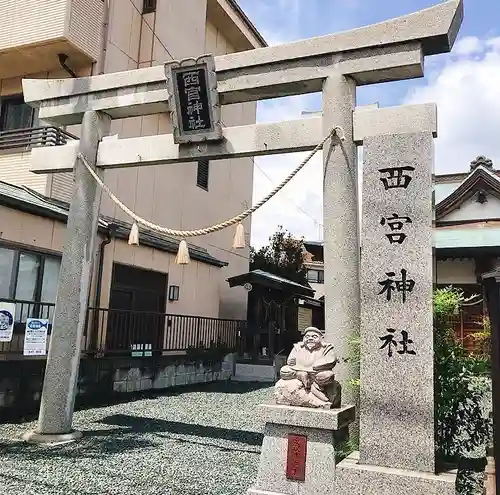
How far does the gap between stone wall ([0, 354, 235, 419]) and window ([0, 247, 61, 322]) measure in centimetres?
144

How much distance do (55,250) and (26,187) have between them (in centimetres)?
232

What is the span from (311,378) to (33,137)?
37.1 ft

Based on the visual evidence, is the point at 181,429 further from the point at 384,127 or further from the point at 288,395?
the point at 384,127

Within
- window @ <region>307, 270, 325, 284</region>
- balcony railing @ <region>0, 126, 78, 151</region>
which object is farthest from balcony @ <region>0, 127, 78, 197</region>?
window @ <region>307, 270, 325, 284</region>

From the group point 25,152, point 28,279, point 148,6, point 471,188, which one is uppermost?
point 148,6

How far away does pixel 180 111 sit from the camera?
769cm

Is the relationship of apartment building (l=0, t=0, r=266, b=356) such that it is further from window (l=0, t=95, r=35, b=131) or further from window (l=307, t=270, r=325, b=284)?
window (l=307, t=270, r=325, b=284)

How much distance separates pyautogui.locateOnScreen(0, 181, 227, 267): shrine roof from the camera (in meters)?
10.7

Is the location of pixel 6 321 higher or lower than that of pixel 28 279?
lower

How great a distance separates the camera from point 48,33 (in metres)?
13.1

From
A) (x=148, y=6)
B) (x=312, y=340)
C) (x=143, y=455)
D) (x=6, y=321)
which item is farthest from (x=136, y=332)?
(x=148, y=6)

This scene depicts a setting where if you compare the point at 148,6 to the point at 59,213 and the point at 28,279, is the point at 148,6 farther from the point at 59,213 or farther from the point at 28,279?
the point at 28,279

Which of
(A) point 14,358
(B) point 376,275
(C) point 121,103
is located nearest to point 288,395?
(B) point 376,275

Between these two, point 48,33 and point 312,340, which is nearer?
point 312,340
